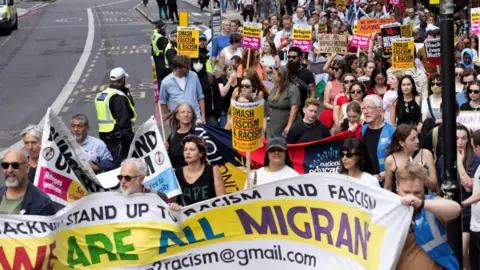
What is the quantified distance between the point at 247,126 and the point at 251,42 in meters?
8.29

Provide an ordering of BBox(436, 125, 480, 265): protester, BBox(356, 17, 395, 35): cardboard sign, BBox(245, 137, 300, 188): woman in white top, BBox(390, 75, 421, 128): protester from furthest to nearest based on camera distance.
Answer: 1. BBox(356, 17, 395, 35): cardboard sign
2. BBox(390, 75, 421, 128): protester
3. BBox(436, 125, 480, 265): protester
4. BBox(245, 137, 300, 188): woman in white top

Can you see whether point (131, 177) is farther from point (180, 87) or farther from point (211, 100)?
point (211, 100)

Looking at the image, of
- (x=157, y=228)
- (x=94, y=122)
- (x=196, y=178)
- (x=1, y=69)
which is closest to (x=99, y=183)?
(x=196, y=178)

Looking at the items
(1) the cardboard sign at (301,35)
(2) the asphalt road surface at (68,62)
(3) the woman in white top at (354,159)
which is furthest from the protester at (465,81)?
(2) the asphalt road surface at (68,62)

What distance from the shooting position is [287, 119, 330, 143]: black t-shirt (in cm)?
1073

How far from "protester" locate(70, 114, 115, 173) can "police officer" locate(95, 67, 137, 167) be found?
1.08 metres

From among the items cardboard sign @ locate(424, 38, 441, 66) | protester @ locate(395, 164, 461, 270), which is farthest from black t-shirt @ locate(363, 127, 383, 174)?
cardboard sign @ locate(424, 38, 441, 66)

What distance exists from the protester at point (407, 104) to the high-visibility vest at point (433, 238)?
5.44 meters

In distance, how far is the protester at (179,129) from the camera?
10.2 m

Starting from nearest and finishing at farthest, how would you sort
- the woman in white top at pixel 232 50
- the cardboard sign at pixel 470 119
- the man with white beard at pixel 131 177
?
the man with white beard at pixel 131 177 < the cardboard sign at pixel 470 119 < the woman in white top at pixel 232 50

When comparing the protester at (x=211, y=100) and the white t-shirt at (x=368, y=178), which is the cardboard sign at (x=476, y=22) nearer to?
the protester at (x=211, y=100)

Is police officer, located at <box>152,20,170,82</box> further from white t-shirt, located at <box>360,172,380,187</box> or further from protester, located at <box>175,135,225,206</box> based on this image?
white t-shirt, located at <box>360,172,380,187</box>

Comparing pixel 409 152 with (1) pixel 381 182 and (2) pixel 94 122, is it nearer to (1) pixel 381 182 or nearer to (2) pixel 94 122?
(1) pixel 381 182

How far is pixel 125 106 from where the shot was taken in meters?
11.8
